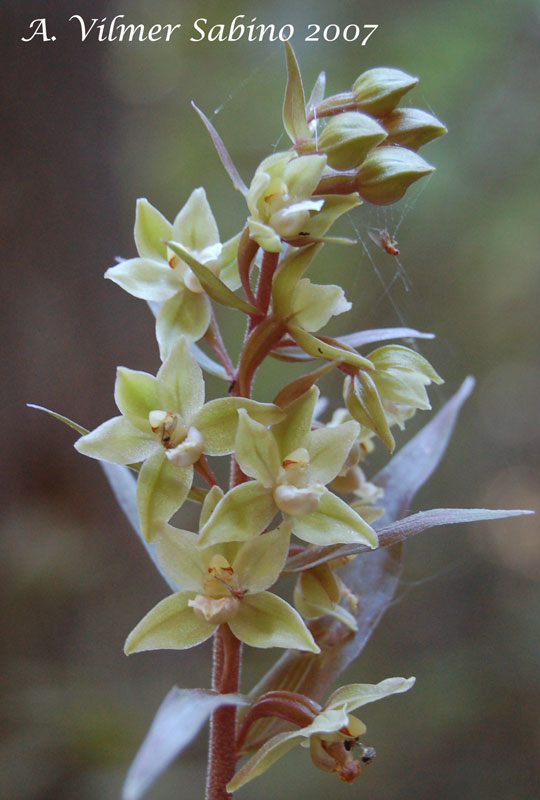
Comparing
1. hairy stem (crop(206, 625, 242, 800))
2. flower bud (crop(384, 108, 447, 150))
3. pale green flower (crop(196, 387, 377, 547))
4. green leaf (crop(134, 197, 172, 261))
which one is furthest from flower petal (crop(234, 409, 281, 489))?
flower bud (crop(384, 108, 447, 150))

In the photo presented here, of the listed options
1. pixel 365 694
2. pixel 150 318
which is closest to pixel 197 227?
pixel 365 694

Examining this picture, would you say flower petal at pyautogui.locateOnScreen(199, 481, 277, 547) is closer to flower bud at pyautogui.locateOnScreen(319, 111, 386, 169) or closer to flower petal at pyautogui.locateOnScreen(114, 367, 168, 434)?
flower petal at pyautogui.locateOnScreen(114, 367, 168, 434)

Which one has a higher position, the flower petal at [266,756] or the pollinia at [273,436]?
the pollinia at [273,436]

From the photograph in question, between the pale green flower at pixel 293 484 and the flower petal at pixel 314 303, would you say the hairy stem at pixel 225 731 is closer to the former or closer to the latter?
the pale green flower at pixel 293 484

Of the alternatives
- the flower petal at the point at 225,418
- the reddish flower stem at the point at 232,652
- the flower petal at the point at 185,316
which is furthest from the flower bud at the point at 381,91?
the flower petal at the point at 225,418

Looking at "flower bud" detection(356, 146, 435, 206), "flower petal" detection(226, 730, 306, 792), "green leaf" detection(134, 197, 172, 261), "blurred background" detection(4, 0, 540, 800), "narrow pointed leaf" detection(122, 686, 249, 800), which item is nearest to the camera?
"narrow pointed leaf" detection(122, 686, 249, 800)

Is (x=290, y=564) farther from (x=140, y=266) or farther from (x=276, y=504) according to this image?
(x=140, y=266)

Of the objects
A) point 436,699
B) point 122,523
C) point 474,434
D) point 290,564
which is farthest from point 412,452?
point 474,434

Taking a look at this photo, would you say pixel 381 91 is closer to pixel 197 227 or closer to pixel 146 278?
pixel 197 227
